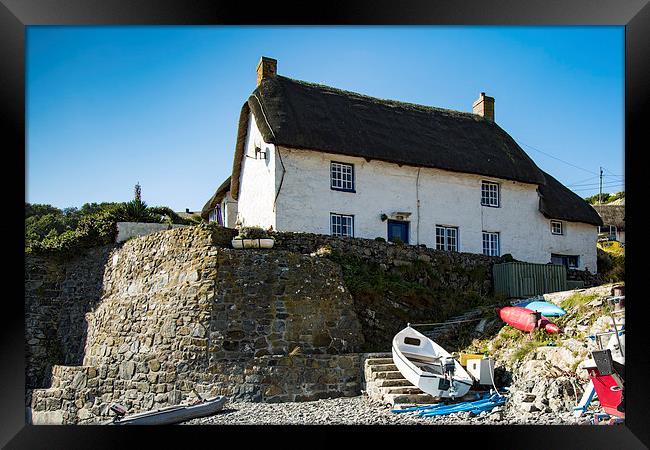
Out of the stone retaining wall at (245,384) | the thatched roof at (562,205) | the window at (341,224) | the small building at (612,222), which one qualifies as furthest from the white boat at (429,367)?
the small building at (612,222)

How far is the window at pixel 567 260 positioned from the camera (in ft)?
61.3

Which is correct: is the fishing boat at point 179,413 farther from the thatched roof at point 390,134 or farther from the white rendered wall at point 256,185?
the thatched roof at point 390,134

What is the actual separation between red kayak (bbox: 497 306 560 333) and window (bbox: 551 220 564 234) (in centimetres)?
725

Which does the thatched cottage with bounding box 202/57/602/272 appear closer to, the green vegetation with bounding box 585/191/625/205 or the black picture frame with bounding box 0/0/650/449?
the black picture frame with bounding box 0/0/650/449

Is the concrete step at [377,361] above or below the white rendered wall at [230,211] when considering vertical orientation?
below

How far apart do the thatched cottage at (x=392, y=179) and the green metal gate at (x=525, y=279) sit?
169cm

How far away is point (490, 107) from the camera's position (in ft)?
67.8

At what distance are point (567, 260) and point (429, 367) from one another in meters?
9.55

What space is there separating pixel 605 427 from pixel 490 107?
14.6 m

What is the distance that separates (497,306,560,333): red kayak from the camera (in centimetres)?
1119

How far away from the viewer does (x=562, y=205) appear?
18.9 meters

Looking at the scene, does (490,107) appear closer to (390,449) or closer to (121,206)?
→ (121,206)

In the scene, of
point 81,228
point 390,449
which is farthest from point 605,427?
point 81,228

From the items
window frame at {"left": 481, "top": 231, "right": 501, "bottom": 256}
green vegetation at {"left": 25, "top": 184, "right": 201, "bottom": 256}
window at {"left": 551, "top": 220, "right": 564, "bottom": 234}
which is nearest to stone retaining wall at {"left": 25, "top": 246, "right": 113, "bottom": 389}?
green vegetation at {"left": 25, "top": 184, "right": 201, "bottom": 256}
